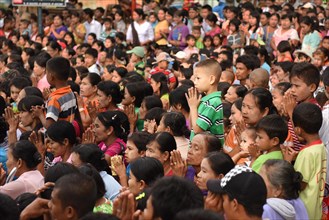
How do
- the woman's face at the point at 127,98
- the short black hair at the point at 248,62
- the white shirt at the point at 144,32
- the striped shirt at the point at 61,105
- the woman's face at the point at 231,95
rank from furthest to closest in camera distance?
the white shirt at the point at 144,32
the short black hair at the point at 248,62
the woman's face at the point at 127,98
the woman's face at the point at 231,95
the striped shirt at the point at 61,105

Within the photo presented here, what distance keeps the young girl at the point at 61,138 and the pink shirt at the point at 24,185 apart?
747 mm

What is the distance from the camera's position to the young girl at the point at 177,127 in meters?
6.51

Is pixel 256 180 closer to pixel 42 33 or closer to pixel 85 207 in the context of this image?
pixel 85 207

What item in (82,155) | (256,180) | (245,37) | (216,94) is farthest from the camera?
(245,37)

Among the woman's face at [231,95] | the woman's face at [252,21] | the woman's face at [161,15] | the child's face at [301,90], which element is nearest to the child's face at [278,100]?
the child's face at [301,90]

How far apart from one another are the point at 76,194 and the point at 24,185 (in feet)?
4.47

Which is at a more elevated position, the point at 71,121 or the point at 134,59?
the point at 71,121

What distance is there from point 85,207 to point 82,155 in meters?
1.55

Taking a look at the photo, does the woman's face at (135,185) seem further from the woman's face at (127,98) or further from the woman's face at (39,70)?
the woman's face at (39,70)

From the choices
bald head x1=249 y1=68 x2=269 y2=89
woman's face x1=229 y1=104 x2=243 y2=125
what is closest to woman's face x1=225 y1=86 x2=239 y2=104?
bald head x1=249 y1=68 x2=269 y2=89

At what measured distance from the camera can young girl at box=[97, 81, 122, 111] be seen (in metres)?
8.19

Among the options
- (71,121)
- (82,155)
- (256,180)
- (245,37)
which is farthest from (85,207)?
(245,37)

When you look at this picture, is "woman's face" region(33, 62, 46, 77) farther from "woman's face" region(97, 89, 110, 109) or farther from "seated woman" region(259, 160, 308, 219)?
"seated woman" region(259, 160, 308, 219)

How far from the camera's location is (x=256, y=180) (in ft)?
13.4
